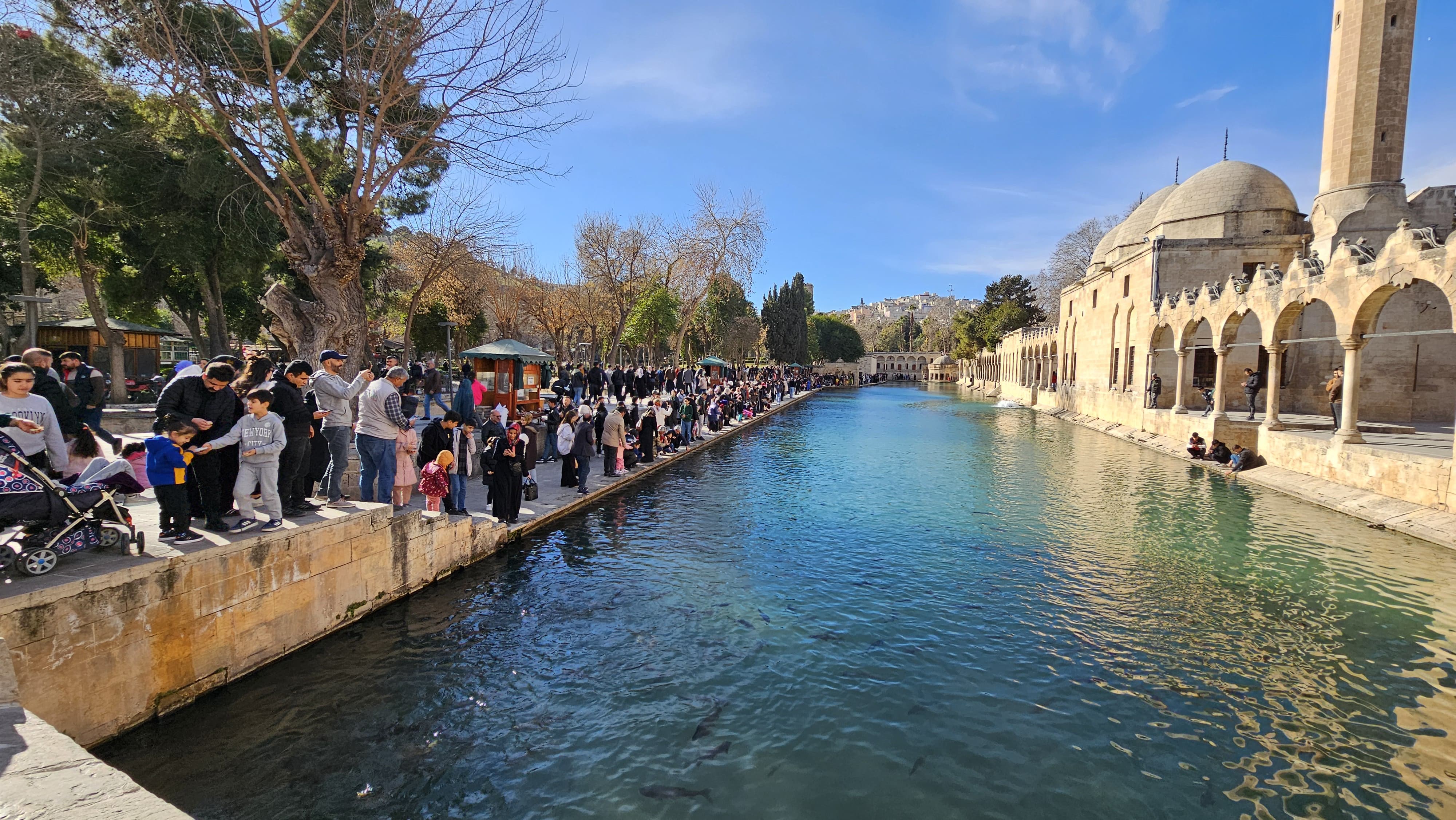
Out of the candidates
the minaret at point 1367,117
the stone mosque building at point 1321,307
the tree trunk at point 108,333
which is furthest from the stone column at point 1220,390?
the tree trunk at point 108,333

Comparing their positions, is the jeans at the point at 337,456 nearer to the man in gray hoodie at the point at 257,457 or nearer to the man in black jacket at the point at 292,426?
the man in black jacket at the point at 292,426

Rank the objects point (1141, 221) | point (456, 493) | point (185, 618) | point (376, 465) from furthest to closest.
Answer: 1. point (1141, 221)
2. point (456, 493)
3. point (376, 465)
4. point (185, 618)

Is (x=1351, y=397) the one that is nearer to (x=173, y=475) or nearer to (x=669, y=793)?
(x=669, y=793)

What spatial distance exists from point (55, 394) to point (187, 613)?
148 inches

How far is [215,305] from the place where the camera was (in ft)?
64.0

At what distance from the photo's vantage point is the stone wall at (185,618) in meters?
3.82

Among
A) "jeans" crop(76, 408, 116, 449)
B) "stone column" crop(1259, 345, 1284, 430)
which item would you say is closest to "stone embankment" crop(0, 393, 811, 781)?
"jeans" crop(76, 408, 116, 449)


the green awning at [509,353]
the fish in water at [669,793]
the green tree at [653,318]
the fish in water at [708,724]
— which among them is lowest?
the fish in water at [669,793]

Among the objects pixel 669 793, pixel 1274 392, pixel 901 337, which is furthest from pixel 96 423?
pixel 901 337

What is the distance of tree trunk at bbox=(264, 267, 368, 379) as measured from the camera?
10.4 meters

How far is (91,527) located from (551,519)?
562 cm

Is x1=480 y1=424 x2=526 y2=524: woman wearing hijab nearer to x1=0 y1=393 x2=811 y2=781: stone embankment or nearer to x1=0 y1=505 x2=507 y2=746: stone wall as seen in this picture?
x1=0 y1=393 x2=811 y2=781: stone embankment

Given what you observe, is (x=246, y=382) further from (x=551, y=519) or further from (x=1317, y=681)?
(x=1317, y=681)

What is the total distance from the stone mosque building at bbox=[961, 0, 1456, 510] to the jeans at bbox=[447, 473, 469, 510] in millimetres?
13860
